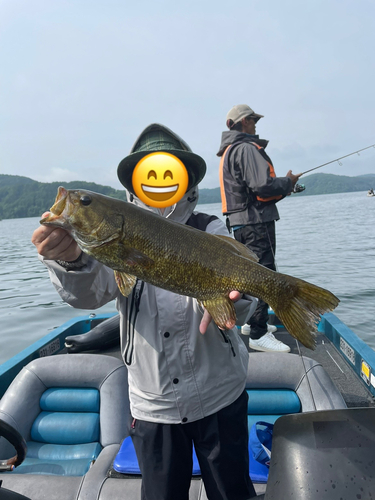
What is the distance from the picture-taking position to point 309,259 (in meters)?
17.8

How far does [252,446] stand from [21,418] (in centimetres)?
240

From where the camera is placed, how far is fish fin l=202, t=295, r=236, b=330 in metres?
1.91

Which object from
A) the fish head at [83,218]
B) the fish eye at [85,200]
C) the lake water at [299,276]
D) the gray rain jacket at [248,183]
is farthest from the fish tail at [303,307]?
the lake water at [299,276]

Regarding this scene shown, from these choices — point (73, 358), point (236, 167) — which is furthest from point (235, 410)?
point (236, 167)

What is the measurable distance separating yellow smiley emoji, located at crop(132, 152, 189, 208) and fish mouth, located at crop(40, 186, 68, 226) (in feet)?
2.36

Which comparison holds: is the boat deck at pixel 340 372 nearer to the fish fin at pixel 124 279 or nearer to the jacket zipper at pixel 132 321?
the jacket zipper at pixel 132 321

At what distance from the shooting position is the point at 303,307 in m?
1.95

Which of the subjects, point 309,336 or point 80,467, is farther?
point 80,467

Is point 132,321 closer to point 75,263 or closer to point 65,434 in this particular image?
point 75,263

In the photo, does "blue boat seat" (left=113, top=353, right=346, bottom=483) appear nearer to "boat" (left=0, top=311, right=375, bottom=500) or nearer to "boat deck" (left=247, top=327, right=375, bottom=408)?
"boat" (left=0, top=311, right=375, bottom=500)

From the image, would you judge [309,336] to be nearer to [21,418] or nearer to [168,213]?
[168,213]

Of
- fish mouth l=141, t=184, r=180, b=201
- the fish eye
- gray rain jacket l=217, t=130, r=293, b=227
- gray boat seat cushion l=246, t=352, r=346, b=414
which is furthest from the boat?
gray rain jacket l=217, t=130, r=293, b=227

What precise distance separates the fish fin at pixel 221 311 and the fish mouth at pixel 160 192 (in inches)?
30.8

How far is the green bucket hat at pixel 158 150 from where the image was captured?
239 centimetres
